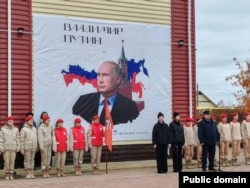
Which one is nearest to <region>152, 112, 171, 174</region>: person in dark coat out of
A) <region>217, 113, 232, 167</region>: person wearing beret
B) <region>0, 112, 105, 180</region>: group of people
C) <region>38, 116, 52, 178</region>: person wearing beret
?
<region>0, 112, 105, 180</region>: group of people

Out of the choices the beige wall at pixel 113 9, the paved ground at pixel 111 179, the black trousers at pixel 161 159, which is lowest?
the paved ground at pixel 111 179

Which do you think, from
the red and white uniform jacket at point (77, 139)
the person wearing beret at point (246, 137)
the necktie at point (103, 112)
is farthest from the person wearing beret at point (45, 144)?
the person wearing beret at point (246, 137)

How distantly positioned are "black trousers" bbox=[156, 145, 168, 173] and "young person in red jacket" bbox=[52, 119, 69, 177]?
2.75m

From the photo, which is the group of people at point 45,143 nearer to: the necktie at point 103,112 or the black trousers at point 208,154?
the necktie at point 103,112

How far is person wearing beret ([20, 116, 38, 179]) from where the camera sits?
14.4 m

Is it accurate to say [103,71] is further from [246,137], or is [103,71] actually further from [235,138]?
[246,137]

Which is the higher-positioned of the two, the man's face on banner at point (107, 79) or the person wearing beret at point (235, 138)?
the man's face on banner at point (107, 79)

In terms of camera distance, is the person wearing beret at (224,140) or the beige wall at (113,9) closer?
the beige wall at (113,9)

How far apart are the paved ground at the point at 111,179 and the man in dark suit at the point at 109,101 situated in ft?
5.93

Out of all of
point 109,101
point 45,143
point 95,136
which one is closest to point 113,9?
point 109,101

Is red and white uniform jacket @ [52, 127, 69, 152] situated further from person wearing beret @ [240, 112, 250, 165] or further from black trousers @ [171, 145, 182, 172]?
person wearing beret @ [240, 112, 250, 165]

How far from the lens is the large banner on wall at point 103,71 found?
16.6 m

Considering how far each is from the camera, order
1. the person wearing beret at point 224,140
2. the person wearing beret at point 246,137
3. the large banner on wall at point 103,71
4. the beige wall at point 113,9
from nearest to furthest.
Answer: the large banner on wall at point 103,71 → the beige wall at point 113,9 → the person wearing beret at point 224,140 → the person wearing beret at point 246,137

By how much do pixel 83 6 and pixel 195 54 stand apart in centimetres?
482
